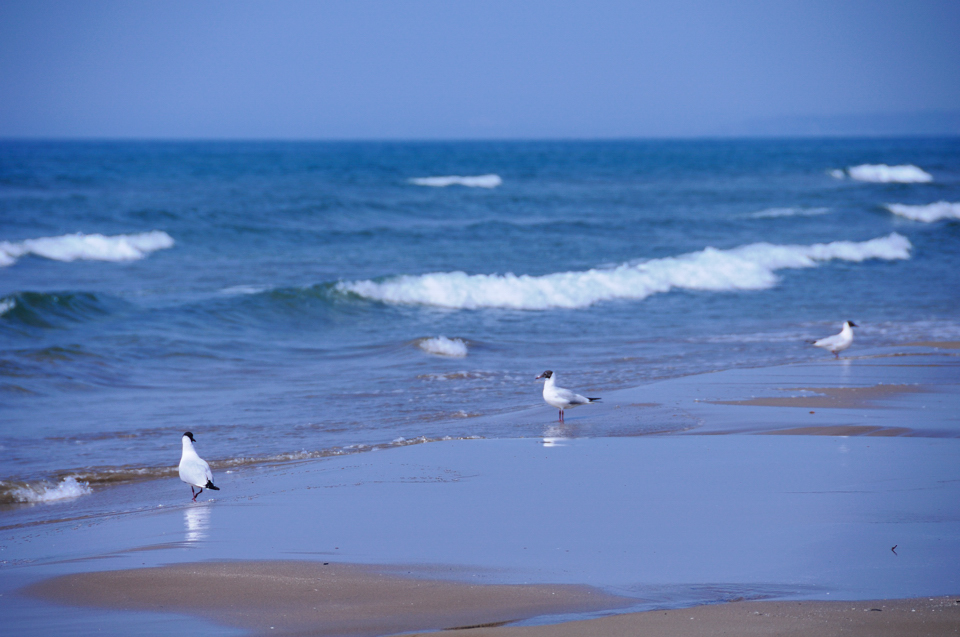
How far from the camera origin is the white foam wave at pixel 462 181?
41.8 m

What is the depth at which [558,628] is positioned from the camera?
11.9 ft

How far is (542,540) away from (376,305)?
11.7 meters

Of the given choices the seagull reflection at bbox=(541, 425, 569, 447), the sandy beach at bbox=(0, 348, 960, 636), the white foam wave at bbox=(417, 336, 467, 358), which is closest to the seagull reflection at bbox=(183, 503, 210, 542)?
the sandy beach at bbox=(0, 348, 960, 636)

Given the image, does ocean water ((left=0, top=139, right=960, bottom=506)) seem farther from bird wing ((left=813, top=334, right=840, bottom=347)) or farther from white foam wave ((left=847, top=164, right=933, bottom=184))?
white foam wave ((left=847, top=164, right=933, bottom=184))

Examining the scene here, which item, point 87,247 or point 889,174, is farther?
point 889,174

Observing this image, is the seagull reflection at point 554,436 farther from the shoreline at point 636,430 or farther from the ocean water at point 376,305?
the shoreline at point 636,430

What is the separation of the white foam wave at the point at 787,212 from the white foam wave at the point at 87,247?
1964 cm

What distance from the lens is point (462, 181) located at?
45750 mm

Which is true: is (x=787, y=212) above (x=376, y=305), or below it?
above

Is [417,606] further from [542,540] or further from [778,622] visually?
[778,622]

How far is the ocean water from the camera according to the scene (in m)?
8.69

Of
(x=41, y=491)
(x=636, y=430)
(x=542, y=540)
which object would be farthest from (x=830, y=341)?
(x=41, y=491)

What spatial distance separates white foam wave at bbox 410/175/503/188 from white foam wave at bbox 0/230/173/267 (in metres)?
19.0

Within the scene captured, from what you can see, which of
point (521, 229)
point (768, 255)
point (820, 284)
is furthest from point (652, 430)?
point (521, 229)
